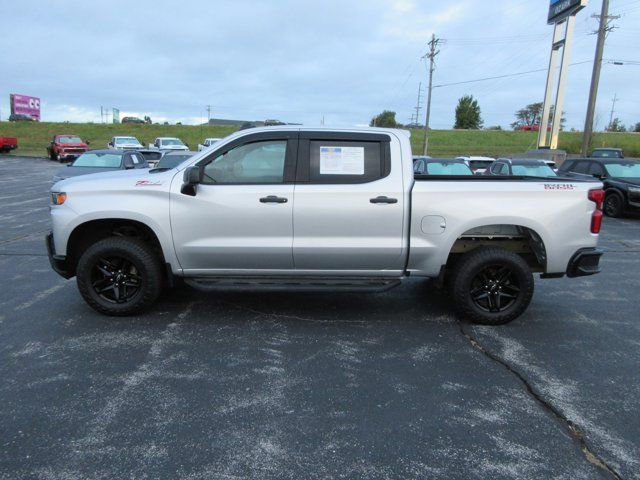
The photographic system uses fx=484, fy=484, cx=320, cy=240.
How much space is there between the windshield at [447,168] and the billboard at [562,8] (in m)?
24.0

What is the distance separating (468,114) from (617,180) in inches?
3798

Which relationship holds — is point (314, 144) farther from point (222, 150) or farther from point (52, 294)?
point (52, 294)

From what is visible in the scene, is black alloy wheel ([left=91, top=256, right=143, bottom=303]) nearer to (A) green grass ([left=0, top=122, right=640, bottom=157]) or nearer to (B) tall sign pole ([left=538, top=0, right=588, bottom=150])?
(B) tall sign pole ([left=538, top=0, right=588, bottom=150])

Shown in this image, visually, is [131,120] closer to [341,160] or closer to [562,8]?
[562,8]

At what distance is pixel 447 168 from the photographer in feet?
45.2

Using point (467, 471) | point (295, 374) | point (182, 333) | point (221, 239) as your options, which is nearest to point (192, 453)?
point (295, 374)

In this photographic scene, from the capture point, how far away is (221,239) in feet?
15.3

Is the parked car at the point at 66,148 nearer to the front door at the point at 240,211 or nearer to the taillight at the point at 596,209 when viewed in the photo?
the front door at the point at 240,211

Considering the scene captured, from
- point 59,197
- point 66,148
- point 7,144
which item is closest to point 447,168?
point 59,197

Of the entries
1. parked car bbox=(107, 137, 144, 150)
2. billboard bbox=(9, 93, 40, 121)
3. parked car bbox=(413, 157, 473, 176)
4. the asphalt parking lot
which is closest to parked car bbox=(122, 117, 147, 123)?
billboard bbox=(9, 93, 40, 121)

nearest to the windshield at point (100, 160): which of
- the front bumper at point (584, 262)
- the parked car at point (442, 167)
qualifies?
the parked car at point (442, 167)

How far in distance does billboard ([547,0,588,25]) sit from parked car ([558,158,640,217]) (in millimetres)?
21488

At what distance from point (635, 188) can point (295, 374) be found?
41.6 feet

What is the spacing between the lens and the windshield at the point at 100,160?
13992mm
